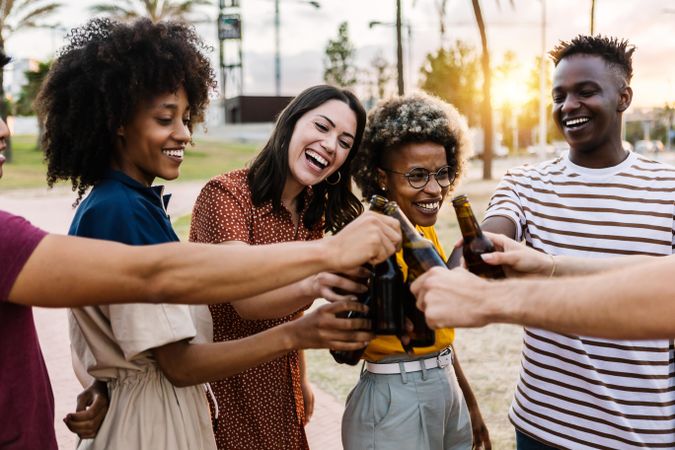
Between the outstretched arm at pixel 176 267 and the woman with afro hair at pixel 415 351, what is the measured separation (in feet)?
2.34

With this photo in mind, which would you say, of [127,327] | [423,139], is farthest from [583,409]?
[127,327]

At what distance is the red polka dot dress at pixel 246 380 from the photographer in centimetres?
276

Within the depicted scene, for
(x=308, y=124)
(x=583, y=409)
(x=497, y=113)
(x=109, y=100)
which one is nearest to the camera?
(x=109, y=100)

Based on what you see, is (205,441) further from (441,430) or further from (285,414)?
(441,430)

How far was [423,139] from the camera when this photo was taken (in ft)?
10.4

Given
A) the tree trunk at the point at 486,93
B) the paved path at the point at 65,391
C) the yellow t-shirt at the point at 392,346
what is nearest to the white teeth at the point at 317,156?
the yellow t-shirt at the point at 392,346

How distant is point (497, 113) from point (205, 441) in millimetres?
90175

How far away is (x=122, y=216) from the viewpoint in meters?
2.04

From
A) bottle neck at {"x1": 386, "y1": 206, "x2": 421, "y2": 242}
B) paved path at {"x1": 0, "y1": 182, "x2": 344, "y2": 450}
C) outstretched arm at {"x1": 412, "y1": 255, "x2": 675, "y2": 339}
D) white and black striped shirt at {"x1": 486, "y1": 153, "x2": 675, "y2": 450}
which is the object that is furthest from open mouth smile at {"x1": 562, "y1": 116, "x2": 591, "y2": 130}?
paved path at {"x1": 0, "y1": 182, "x2": 344, "y2": 450}

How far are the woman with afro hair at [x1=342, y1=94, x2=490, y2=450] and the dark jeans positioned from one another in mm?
218

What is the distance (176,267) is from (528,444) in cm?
186

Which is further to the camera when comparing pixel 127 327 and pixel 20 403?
pixel 127 327

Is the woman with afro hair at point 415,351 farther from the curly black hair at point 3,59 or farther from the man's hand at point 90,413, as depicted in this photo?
the curly black hair at point 3,59

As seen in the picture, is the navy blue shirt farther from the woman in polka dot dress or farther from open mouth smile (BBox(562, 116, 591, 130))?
open mouth smile (BBox(562, 116, 591, 130))
